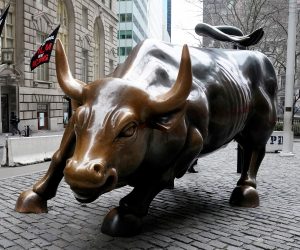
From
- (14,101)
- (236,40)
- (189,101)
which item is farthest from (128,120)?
(14,101)

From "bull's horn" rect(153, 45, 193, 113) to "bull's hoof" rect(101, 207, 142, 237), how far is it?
46.0 inches

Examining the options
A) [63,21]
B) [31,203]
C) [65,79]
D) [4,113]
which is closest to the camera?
[65,79]

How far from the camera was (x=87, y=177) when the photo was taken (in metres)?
2.96

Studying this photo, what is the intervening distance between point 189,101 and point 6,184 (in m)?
4.09

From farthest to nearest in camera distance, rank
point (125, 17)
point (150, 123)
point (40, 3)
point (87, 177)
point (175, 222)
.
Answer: point (125, 17)
point (40, 3)
point (175, 222)
point (150, 123)
point (87, 177)

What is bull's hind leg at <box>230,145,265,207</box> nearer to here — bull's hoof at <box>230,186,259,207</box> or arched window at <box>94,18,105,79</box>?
bull's hoof at <box>230,186,259,207</box>

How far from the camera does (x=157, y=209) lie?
17.0ft

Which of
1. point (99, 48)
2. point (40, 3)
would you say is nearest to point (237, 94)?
point (40, 3)

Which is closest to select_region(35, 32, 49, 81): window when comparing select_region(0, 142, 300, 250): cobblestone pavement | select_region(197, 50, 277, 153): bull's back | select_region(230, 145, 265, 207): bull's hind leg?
select_region(0, 142, 300, 250): cobblestone pavement

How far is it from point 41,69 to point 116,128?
24.9 meters

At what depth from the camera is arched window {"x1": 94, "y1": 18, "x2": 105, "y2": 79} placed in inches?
1486

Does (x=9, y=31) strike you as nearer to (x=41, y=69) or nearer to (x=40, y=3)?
(x=40, y=3)

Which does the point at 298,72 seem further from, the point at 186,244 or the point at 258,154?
the point at 186,244

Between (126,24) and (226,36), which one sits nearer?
(226,36)
